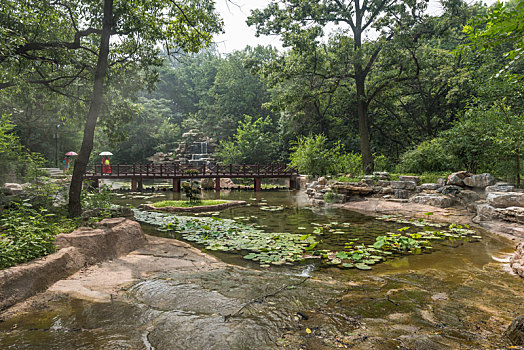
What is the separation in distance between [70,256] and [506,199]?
9.37m

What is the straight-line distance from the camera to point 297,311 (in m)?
2.95

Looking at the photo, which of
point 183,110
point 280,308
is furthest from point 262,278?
point 183,110

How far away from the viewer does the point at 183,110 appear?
4428cm

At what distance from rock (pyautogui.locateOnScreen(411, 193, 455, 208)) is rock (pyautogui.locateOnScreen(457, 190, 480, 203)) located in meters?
0.27

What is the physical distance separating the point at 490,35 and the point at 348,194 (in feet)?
32.5

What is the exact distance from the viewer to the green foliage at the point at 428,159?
11461 mm

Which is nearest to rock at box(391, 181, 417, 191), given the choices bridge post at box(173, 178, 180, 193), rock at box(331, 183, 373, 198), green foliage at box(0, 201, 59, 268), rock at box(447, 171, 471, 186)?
rock at box(331, 183, 373, 198)

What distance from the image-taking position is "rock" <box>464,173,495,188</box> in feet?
28.9

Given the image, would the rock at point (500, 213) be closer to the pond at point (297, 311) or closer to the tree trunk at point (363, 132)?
the pond at point (297, 311)

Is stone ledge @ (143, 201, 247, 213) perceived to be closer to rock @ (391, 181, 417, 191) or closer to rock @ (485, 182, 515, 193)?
rock @ (391, 181, 417, 191)

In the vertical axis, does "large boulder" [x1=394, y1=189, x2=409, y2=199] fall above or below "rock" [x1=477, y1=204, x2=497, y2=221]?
above

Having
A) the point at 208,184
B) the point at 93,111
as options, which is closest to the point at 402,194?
the point at 93,111

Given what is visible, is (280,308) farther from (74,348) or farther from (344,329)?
(74,348)

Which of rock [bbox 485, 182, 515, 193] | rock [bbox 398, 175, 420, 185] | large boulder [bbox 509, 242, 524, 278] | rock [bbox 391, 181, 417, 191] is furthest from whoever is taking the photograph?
rock [bbox 398, 175, 420, 185]
